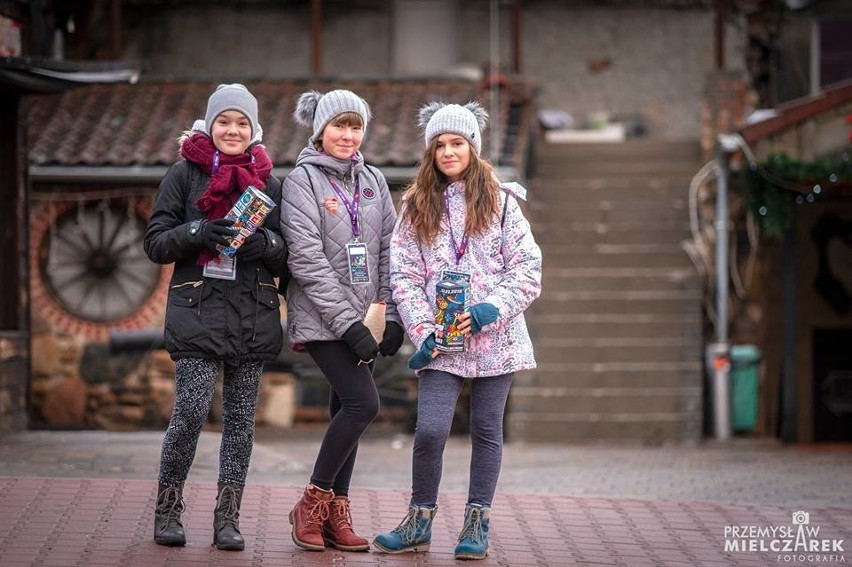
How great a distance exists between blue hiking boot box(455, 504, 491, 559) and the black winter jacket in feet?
3.69

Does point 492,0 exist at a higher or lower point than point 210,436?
higher

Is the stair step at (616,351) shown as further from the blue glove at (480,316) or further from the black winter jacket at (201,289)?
the black winter jacket at (201,289)

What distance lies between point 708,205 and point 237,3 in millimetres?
7340

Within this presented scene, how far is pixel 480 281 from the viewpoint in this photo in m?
6.59

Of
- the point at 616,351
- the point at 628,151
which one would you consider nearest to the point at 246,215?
the point at 616,351

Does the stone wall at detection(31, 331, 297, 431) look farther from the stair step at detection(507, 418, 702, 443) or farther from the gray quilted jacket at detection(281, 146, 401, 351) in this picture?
the gray quilted jacket at detection(281, 146, 401, 351)

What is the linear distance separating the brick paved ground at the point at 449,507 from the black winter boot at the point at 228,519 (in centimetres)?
5

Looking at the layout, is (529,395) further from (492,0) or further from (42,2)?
(492,0)

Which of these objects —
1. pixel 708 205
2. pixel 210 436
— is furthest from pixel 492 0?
pixel 210 436

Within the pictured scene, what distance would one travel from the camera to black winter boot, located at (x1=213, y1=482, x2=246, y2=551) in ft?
21.2

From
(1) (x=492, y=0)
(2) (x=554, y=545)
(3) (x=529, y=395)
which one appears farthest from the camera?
(1) (x=492, y=0)

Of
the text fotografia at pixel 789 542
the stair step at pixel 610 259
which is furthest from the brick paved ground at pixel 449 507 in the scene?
the stair step at pixel 610 259

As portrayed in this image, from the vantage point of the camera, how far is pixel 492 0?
19359 mm

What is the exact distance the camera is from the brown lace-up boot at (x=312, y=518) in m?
6.53
